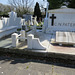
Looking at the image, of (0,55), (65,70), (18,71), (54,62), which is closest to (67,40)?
(54,62)

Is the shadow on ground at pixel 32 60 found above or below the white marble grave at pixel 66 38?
below

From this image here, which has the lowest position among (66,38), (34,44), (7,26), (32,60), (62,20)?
(32,60)

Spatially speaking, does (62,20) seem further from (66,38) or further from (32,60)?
(32,60)

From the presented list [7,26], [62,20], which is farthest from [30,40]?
[7,26]

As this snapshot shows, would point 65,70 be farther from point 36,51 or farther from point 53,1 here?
point 53,1

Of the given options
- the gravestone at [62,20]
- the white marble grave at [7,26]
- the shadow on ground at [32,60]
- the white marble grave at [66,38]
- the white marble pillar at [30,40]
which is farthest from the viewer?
the gravestone at [62,20]

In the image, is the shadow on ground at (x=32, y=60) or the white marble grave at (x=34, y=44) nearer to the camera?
the shadow on ground at (x=32, y=60)

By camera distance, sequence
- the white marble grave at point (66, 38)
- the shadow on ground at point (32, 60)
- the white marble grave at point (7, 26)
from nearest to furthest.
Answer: the shadow on ground at point (32, 60)
the white marble grave at point (66, 38)
the white marble grave at point (7, 26)

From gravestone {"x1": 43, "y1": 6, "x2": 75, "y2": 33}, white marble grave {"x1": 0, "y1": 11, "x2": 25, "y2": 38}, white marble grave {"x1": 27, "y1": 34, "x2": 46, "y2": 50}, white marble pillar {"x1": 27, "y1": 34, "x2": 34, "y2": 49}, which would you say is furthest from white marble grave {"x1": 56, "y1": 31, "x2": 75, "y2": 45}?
white marble grave {"x1": 0, "y1": 11, "x2": 25, "y2": 38}

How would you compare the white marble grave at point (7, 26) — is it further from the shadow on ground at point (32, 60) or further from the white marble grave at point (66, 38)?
the white marble grave at point (66, 38)

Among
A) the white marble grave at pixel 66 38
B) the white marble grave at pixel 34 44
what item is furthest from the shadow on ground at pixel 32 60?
the white marble grave at pixel 66 38

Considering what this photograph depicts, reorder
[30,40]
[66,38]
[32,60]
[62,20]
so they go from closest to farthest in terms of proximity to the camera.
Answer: [32,60]
[30,40]
[66,38]
[62,20]

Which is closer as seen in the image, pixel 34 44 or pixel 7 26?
pixel 34 44

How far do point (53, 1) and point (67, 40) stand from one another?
845cm
